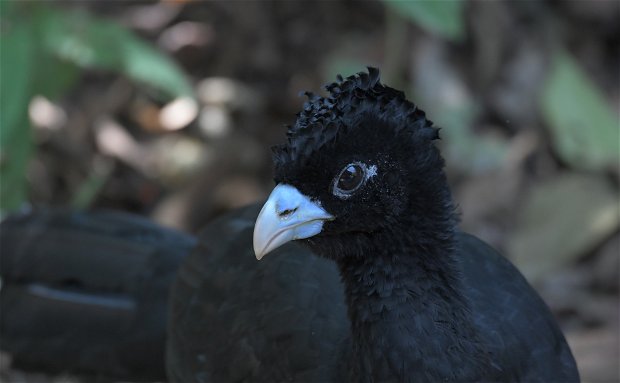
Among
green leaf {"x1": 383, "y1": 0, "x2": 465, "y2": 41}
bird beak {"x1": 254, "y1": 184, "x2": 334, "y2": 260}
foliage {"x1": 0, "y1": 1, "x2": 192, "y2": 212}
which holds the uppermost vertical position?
green leaf {"x1": 383, "y1": 0, "x2": 465, "y2": 41}

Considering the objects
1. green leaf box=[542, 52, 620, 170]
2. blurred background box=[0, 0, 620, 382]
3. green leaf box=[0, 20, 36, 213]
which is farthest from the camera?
green leaf box=[542, 52, 620, 170]

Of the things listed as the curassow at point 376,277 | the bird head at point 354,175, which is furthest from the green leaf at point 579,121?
the bird head at point 354,175

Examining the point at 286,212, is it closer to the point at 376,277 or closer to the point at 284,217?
the point at 284,217

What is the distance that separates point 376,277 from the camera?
2.88m

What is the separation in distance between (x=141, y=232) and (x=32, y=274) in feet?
1.61

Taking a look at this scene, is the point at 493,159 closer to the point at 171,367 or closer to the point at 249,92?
the point at 249,92

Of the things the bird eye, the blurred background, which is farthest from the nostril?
the blurred background

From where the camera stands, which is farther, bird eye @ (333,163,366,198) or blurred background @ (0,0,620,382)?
blurred background @ (0,0,620,382)

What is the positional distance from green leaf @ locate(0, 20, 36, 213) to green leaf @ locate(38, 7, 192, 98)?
0.28 meters

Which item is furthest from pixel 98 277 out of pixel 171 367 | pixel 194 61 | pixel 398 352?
pixel 194 61

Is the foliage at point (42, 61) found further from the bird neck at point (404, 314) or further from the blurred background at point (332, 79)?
the bird neck at point (404, 314)

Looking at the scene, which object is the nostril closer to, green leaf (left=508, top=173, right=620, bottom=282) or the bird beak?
the bird beak

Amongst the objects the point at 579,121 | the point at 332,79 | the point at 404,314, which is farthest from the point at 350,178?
the point at 332,79

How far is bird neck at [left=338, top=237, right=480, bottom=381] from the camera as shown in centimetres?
287
